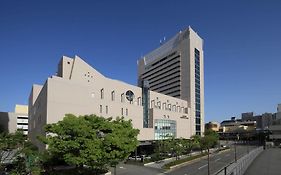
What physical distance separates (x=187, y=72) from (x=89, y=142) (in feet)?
246

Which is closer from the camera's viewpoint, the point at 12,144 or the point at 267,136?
the point at 12,144

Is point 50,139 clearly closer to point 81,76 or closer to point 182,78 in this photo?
point 81,76

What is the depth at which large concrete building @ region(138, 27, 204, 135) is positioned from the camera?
99.9 metres

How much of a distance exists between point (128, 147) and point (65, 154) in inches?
276

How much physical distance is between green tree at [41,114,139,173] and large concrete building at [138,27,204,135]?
201 feet

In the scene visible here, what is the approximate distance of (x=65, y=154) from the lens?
30.4 metres

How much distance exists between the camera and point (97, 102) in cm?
5556

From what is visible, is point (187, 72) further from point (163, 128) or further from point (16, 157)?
point (16, 157)

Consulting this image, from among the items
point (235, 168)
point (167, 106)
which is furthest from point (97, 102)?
point (167, 106)

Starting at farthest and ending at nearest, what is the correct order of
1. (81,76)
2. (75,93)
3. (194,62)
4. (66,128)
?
(194,62) < (81,76) < (75,93) < (66,128)

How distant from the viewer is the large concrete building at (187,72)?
9992 cm

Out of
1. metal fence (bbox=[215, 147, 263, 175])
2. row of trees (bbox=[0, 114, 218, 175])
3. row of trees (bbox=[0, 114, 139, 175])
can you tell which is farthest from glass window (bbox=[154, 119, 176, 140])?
row of trees (bbox=[0, 114, 139, 175])

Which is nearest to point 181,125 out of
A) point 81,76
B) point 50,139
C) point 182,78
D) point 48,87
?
point 182,78

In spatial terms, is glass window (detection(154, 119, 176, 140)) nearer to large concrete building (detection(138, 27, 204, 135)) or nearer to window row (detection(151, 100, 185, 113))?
window row (detection(151, 100, 185, 113))
